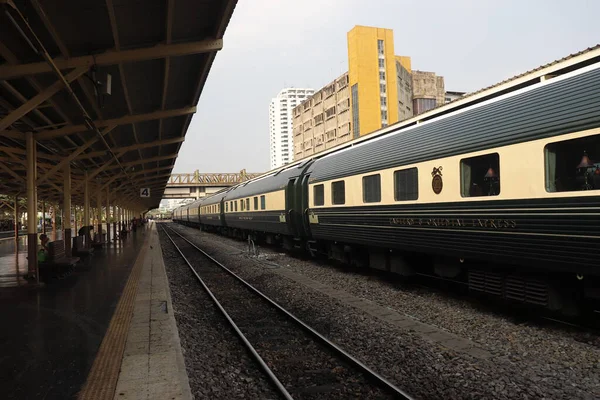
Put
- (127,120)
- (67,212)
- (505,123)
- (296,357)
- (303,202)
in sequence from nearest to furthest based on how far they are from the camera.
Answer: (296,357), (505,123), (127,120), (303,202), (67,212)

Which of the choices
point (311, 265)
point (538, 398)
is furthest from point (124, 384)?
point (311, 265)

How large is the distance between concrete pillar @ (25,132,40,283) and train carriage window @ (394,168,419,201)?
8248 millimetres

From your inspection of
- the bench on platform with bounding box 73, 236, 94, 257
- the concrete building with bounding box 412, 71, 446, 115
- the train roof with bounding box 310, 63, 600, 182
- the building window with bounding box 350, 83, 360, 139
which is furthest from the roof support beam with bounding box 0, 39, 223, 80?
the concrete building with bounding box 412, 71, 446, 115

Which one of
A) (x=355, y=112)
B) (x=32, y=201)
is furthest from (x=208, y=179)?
(x=32, y=201)

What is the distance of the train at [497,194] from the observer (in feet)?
16.8

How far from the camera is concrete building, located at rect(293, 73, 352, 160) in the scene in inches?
3066

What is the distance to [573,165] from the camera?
5219mm

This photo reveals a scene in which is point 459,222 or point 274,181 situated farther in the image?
point 274,181

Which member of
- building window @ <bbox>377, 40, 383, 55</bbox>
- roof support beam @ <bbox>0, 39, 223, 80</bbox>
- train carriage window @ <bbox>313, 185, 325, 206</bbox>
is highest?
building window @ <bbox>377, 40, 383, 55</bbox>

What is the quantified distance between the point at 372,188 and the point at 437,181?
2238mm

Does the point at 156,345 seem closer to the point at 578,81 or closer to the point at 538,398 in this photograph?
the point at 538,398

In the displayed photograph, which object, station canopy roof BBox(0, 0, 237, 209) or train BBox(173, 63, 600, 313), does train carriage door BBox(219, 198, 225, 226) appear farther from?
train BBox(173, 63, 600, 313)

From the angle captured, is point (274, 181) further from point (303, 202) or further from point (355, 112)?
point (355, 112)

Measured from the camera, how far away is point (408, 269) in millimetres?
9055
